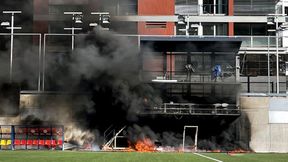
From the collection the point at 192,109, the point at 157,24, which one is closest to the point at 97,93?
the point at 192,109

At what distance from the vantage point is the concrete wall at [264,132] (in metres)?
28.5

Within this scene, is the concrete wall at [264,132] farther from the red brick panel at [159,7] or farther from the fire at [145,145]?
the red brick panel at [159,7]

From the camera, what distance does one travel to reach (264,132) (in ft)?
94.0

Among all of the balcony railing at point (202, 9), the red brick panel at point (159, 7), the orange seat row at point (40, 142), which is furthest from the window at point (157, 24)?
the orange seat row at point (40, 142)

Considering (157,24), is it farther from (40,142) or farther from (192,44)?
(40,142)

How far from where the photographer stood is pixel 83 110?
2831 centimetres

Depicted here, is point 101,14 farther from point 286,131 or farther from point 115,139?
point 286,131

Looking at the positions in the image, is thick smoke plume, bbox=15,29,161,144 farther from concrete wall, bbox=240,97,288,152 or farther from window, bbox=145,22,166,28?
window, bbox=145,22,166,28

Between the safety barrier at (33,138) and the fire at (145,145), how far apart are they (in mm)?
4061

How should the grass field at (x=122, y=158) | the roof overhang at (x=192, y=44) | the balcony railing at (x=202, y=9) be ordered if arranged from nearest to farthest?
the grass field at (x=122, y=158) < the roof overhang at (x=192, y=44) < the balcony railing at (x=202, y=9)

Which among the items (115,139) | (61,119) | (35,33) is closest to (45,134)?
(61,119)

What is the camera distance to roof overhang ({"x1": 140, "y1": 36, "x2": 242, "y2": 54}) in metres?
30.1

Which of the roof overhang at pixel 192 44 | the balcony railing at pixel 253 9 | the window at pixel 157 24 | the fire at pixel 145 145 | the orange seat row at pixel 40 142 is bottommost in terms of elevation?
the fire at pixel 145 145

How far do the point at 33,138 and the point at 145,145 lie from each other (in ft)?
19.8
